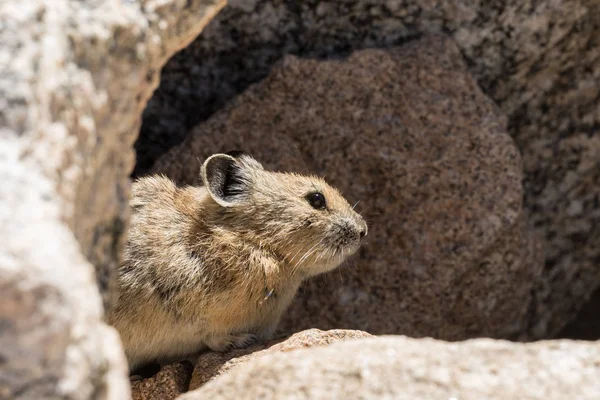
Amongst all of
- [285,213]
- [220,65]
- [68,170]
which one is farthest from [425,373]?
[220,65]

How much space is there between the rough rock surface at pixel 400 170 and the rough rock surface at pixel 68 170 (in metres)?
2.37

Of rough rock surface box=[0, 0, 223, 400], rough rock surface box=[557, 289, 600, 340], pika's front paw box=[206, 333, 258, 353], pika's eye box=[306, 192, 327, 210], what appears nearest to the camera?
rough rock surface box=[0, 0, 223, 400]

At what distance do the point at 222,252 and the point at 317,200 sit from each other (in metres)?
0.74

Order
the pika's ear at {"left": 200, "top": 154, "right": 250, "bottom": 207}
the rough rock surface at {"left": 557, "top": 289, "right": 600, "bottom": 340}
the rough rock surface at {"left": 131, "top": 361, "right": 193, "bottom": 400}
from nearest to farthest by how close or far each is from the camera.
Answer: the rough rock surface at {"left": 131, "top": 361, "right": 193, "bottom": 400}, the pika's ear at {"left": 200, "top": 154, "right": 250, "bottom": 207}, the rough rock surface at {"left": 557, "top": 289, "right": 600, "bottom": 340}

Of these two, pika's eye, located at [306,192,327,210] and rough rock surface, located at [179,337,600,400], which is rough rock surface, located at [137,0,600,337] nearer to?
pika's eye, located at [306,192,327,210]

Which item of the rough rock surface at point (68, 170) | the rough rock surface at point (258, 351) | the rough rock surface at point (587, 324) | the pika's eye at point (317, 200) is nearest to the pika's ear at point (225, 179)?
the pika's eye at point (317, 200)

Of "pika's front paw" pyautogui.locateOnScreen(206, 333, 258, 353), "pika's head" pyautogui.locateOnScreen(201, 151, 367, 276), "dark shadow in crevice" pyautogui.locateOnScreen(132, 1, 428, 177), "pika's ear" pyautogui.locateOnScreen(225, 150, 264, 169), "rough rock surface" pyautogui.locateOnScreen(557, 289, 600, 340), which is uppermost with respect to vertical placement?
"dark shadow in crevice" pyautogui.locateOnScreen(132, 1, 428, 177)

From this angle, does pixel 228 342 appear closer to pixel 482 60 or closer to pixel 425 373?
pixel 425 373

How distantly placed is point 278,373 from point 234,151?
248 centimetres

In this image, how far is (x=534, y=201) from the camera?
257 inches

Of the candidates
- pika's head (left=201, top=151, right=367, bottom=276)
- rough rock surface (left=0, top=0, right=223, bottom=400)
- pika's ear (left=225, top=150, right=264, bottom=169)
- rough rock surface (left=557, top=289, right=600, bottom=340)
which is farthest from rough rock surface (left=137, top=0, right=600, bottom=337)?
rough rock surface (left=0, top=0, right=223, bottom=400)

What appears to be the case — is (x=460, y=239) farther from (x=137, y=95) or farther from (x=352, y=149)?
(x=137, y=95)

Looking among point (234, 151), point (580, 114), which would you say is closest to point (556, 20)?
point (580, 114)

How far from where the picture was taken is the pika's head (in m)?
5.32
